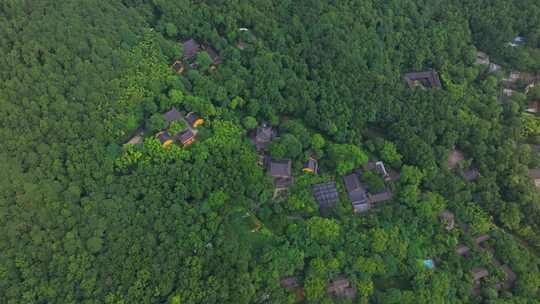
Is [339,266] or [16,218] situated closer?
[16,218]

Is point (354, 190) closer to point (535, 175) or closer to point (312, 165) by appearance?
point (312, 165)

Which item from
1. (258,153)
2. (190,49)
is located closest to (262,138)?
(258,153)

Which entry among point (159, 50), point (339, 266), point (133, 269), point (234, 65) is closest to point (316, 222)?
point (339, 266)

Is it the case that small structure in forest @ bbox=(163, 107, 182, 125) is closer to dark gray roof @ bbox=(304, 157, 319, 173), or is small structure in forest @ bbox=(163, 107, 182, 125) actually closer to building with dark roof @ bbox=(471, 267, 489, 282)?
dark gray roof @ bbox=(304, 157, 319, 173)

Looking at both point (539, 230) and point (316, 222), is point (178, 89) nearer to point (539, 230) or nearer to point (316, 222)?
point (316, 222)

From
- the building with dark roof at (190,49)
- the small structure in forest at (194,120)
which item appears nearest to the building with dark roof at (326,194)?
the small structure in forest at (194,120)

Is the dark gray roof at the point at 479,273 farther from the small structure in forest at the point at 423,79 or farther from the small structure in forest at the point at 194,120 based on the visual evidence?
the small structure in forest at the point at 194,120

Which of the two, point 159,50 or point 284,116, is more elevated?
point 159,50
